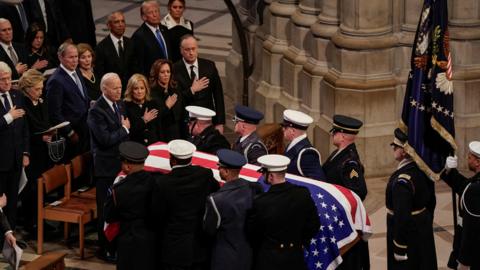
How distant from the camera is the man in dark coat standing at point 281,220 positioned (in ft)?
33.8

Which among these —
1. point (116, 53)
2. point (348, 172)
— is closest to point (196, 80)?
point (116, 53)

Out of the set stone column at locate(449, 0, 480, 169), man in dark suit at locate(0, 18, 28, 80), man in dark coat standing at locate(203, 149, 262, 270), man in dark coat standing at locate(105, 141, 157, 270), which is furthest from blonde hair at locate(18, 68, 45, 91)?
stone column at locate(449, 0, 480, 169)

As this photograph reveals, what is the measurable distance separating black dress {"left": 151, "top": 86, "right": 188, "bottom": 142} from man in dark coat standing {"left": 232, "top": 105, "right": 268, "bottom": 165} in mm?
1490

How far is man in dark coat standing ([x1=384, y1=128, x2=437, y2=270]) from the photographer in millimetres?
10828

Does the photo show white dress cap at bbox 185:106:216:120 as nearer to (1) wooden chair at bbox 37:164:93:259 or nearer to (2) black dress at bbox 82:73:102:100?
(1) wooden chair at bbox 37:164:93:259

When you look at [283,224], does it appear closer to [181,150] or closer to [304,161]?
[181,150]

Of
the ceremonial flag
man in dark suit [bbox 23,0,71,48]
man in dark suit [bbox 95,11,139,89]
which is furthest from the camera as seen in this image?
man in dark suit [bbox 23,0,71,48]

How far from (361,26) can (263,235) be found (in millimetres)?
4135

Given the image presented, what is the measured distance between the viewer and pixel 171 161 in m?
10.7

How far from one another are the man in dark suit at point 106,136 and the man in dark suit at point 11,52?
1.89 meters

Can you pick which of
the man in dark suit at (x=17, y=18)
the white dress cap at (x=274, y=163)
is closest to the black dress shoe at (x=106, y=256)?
the white dress cap at (x=274, y=163)

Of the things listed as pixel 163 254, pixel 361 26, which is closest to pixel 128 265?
pixel 163 254

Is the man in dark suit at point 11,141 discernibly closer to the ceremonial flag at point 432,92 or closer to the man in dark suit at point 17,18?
the man in dark suit at point 17,18

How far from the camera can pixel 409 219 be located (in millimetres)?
10867
